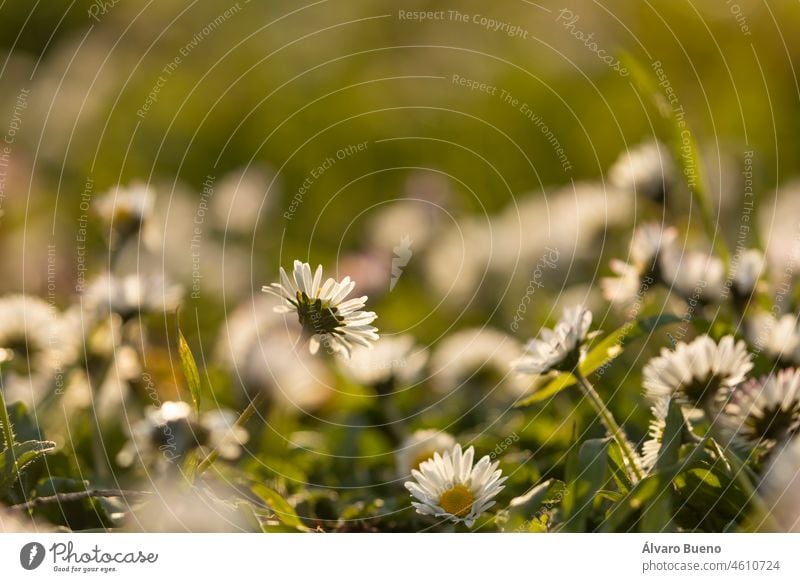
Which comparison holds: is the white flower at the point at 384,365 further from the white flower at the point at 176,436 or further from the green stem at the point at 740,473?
the green stem at the point at 740,473

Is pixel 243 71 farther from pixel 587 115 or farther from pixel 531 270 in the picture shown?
pixel 531 270

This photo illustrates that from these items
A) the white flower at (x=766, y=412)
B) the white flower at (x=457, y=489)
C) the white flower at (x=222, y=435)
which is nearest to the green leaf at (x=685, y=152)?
the white flower at (x=766, y=412)

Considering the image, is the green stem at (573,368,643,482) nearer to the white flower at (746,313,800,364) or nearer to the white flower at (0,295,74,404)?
the white flower at (746,313,800,364)

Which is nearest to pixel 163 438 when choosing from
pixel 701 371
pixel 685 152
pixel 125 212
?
pixel 125 212

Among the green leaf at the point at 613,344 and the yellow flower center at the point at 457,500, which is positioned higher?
the green leaf at the point at 613,344
